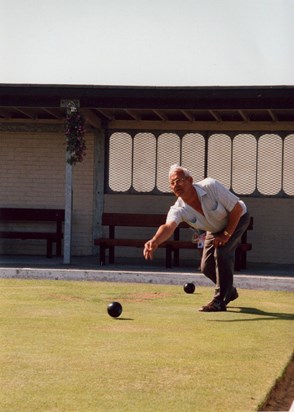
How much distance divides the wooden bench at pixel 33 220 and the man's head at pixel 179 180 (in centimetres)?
921

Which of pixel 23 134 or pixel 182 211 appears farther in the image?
pixel 23 134

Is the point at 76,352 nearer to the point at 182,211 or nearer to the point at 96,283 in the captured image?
the point at 182,211

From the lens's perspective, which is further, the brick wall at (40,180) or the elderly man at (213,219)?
the brick wall at (40,180)

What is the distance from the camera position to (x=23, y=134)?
19.7 metres

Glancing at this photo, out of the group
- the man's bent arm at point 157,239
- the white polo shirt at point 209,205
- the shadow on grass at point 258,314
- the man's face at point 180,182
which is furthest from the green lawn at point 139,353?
the man's face at point 180,182

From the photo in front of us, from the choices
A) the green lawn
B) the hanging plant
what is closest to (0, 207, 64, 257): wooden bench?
the hanging plant

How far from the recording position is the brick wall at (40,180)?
19.6 meters

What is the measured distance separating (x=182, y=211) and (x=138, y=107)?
741 centimetres

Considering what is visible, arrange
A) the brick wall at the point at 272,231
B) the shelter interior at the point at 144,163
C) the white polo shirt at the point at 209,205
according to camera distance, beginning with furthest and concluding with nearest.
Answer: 1. the shelter interior at the point at 144,163
2. the brick wall at the point at 272,231
3. the white polo shirt at the point at 209,205

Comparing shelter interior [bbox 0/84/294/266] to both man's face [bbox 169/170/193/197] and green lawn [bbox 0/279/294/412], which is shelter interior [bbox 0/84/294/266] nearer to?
green lawn [bbox 0/279/294/412]

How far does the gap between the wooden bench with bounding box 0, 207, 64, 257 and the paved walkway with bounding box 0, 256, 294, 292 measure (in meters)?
1.20

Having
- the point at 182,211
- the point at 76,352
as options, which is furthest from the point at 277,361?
the point at 182,211

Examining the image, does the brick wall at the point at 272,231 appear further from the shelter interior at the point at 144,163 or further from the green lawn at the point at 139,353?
the green lawn at the point at 139,353

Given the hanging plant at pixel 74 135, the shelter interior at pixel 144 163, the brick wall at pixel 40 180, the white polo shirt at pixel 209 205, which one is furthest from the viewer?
the brick wall at pixel 40 180
